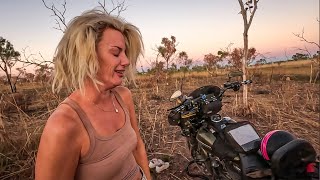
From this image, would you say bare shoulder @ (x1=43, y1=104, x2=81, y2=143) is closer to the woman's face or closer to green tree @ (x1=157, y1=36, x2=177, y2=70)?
the woman's face

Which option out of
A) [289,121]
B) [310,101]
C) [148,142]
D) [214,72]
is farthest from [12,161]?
[214,72]

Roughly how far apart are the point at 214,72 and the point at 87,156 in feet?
73.2

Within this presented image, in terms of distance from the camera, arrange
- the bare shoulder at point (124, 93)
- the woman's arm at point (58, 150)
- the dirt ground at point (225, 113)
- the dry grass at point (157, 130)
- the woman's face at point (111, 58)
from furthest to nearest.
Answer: the dirt ground at point (225, 113) → the dry grass at point (157, 130) → the bare shoulder at point (124, 93) → the woman's face at point (111, 58) → the woman's arm at point (58, 150)

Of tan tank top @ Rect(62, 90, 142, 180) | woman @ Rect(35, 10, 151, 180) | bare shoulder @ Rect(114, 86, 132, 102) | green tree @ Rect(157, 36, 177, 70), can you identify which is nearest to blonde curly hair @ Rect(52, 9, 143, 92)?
woman @ Rect(35, 10, 151, 180)

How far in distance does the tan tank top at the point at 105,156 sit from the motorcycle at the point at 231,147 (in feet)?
2.53

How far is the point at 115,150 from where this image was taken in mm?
1664

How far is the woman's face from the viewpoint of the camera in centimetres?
170

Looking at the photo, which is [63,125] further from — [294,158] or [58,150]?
[294,158]

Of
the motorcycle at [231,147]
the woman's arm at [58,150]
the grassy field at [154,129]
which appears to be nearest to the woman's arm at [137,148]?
the motorcycle at [231,147]

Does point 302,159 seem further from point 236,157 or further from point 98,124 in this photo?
point 98,124

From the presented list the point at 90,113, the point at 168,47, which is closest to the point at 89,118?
the point at 90,113

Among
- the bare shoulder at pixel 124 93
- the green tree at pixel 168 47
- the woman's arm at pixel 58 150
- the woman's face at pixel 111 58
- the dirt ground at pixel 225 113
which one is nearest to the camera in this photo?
the woman's arm at pixel 58 150

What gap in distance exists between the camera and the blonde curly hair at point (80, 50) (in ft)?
5.30

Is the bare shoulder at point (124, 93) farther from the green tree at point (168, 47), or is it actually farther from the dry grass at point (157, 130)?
the green tree at point (168, 47)
